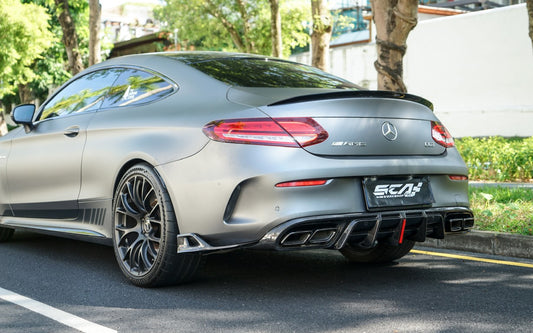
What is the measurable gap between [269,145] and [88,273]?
2095 millimetres

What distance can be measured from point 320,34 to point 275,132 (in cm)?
1056

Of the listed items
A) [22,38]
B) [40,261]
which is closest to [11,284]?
[40,261]

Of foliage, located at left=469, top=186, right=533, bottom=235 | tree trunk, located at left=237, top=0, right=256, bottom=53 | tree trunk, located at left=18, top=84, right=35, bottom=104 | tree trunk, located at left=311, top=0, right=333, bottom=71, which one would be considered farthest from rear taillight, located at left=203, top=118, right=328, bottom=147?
tree trunk, located at left=18, top=84, right=35, bottom=104

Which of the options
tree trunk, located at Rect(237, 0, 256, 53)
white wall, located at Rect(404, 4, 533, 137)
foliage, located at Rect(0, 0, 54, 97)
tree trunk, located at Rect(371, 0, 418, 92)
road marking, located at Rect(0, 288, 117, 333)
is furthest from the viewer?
tree trunk, located at Rect(237, 0, 256, 53)

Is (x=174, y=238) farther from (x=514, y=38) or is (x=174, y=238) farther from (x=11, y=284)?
(x=514, y=38)

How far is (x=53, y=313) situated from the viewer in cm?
418

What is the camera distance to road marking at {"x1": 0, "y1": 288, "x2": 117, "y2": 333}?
3829mm

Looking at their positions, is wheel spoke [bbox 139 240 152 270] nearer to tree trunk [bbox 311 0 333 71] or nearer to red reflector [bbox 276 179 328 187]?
red reflector [bbox 276 179 328 187]

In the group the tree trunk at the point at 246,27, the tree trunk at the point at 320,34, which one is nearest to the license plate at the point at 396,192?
the tree trunk at the point at 320,34

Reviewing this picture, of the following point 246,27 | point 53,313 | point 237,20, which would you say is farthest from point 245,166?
point 237,20

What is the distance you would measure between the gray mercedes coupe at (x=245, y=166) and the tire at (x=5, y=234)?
1862 mm

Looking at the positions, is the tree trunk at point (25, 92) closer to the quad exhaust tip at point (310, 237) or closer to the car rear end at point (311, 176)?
the car rear end at point (311, 176)

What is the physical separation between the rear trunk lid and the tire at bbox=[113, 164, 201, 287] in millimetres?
826

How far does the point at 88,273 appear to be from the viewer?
5.38 m
